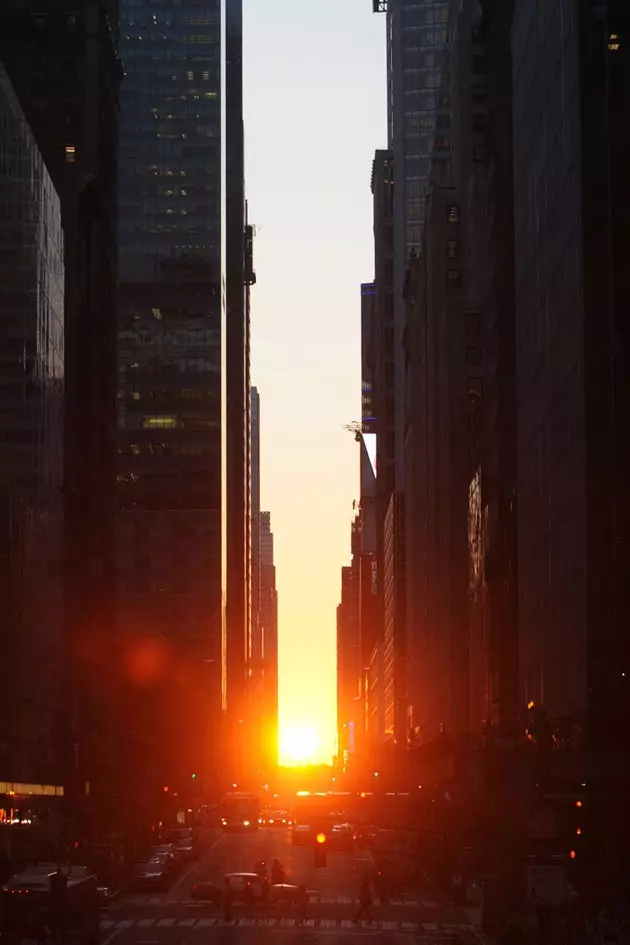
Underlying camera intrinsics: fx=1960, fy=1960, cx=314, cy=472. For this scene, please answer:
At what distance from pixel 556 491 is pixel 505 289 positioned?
35.3 metres

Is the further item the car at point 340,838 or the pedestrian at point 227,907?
the car at point 340,838

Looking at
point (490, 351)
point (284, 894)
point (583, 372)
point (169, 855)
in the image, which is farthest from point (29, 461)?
point (284, 894)

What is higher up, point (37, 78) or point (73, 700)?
point (37, 78)

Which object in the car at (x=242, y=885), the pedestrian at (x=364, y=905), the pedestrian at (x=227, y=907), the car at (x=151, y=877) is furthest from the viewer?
the car at (x=151, y=877)

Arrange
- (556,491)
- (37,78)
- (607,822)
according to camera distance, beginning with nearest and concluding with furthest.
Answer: (607,822) → (556,491) → (37,78)

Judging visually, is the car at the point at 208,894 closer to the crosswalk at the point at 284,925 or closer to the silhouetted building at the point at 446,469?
the crosswalk at the point at 284,925

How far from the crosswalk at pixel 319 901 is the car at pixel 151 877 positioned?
2770mm

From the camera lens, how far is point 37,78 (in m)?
192

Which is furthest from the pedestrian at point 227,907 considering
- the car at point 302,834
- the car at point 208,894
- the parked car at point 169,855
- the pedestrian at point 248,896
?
the car at point 302,834

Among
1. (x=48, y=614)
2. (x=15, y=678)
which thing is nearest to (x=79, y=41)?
(x=48, y=614)

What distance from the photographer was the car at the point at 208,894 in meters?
84.4

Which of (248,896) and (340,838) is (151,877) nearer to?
(248,896)

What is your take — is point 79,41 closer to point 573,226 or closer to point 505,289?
point 505,289

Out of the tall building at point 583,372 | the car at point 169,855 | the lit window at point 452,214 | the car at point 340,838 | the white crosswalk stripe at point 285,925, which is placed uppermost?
the lit window at point 452,214
